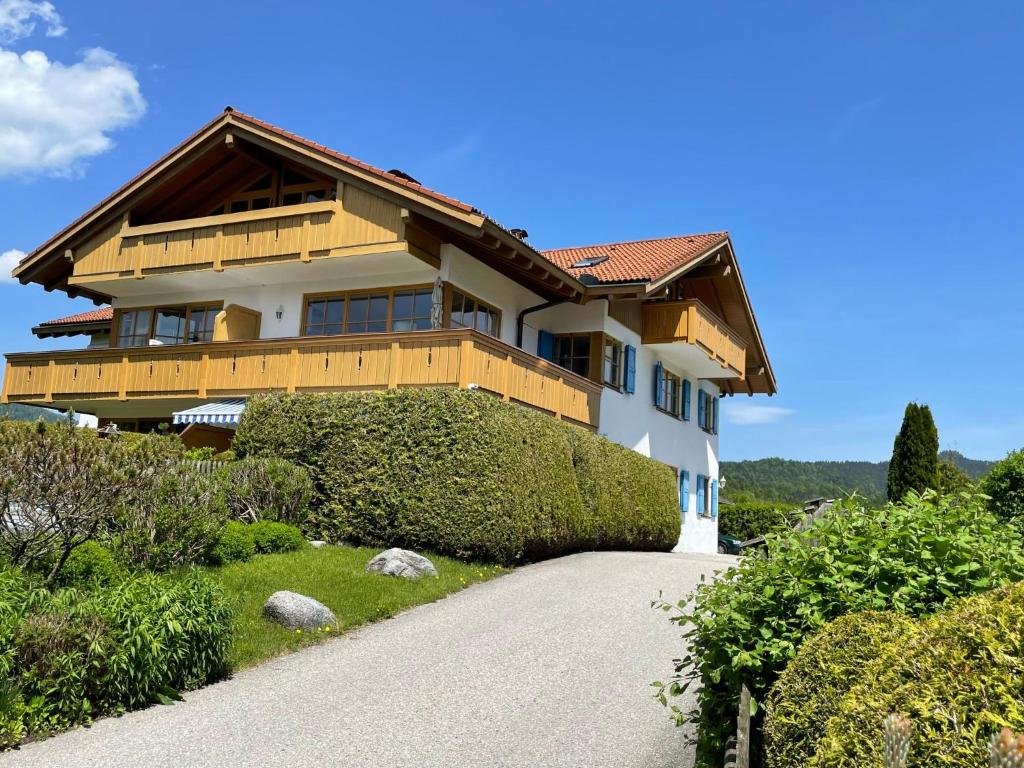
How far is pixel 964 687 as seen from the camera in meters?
3.50

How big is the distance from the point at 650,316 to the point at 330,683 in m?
18.6

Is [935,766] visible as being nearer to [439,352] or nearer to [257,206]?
[439,352]

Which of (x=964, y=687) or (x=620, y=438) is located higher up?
(x=620, y=438)

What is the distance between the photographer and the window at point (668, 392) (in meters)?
28.2

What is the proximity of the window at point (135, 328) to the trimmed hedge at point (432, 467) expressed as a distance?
28.7 ft

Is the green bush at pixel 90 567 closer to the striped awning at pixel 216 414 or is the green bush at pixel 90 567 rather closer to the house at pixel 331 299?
the house at pixel 331 299

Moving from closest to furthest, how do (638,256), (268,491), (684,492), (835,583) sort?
(835,583), (268,491), (638,256), (684,492)

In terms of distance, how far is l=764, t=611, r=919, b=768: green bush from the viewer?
434 centimetres

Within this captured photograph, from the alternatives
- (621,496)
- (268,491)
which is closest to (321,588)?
(268,491)

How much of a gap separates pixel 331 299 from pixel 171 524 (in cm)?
1070

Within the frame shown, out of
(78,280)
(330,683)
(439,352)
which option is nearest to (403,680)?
(330,683)

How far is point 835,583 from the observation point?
5.24 m

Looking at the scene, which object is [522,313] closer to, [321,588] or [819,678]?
[321,588]

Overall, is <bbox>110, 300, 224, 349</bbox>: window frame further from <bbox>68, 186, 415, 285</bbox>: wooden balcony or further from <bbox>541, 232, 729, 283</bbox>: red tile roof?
<bbox>541, 232, 729, 283</bbox>: red tile roof
